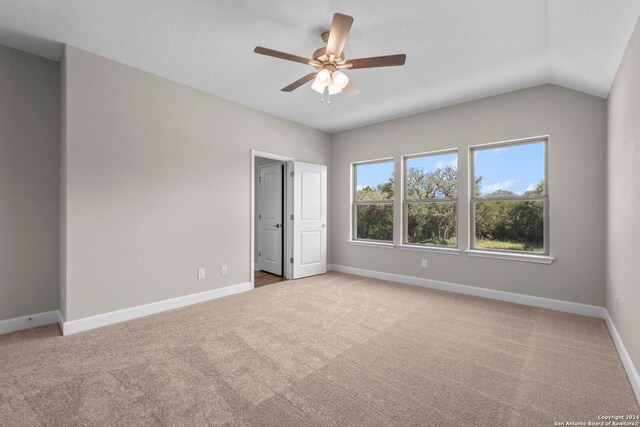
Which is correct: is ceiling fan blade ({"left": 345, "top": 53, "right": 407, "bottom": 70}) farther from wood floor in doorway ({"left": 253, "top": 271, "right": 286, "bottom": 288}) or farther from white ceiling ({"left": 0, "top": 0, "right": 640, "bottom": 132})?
wood floor in doorway ({"left": 253, "top": 271, "right": 286, "bottom": 288})

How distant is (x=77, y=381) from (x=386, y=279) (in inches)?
160

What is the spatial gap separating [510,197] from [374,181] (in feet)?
7.05

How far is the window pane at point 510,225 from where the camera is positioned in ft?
12.2

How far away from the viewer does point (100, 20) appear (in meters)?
2.44

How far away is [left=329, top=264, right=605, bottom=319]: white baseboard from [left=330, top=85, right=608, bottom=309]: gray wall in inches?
2.5

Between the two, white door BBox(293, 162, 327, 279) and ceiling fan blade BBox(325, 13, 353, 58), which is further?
white door BBox(293, 162, 327, 279)

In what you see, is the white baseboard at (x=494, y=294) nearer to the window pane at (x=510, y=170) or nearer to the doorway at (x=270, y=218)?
the window pane at (x=510, y=170)

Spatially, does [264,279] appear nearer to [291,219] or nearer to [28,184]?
[291,219]

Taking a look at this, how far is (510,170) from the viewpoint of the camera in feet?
12.9

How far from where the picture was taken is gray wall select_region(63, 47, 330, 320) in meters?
2.89

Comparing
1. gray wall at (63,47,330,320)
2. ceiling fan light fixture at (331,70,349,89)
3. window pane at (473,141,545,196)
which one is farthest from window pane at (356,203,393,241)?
ceiling fan light fixture at (331,70,349,89)

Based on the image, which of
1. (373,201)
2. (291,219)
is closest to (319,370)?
(291,219)

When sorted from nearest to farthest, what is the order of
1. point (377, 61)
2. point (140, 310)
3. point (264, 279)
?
point (377, 61) → point (140, 310) → point (264, 279)

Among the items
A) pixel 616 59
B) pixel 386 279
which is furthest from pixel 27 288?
pixel 616 59
